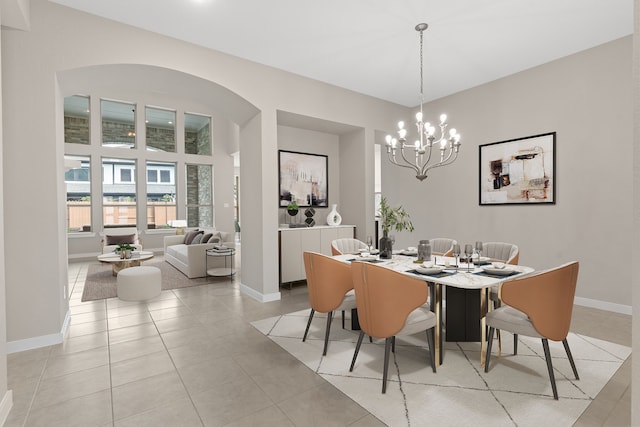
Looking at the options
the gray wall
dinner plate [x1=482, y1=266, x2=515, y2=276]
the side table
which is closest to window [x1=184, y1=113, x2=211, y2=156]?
the side table

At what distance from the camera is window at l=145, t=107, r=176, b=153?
9.19 m

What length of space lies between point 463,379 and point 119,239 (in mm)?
7776

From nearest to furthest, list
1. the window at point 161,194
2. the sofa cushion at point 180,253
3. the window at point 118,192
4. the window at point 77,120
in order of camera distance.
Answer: the sofa cushion at point 180,253, the window at point 77,120, the window at point 118,192, the window at point 161,194

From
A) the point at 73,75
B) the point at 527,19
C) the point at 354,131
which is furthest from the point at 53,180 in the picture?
the point at 527,19

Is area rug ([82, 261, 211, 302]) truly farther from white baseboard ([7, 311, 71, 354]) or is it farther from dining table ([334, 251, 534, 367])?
dining table ([334, 251, 534, 367])

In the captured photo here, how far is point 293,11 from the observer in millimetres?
3152

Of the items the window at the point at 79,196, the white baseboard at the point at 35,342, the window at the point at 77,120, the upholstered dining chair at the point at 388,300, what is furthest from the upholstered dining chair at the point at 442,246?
the window at the point at 77,120

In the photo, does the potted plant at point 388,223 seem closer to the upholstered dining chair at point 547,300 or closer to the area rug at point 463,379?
the area rug at point 463,379

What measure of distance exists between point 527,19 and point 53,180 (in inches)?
192

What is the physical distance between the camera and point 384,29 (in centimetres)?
346

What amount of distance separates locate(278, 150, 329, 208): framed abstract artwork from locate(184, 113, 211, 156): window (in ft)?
18.0

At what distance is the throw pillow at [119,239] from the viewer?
745 centimetres

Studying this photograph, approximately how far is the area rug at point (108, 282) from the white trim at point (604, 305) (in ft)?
17.5

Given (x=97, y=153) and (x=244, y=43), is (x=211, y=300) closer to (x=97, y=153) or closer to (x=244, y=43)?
(x=244, y=43)
